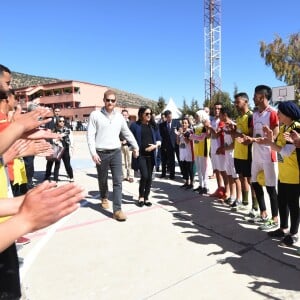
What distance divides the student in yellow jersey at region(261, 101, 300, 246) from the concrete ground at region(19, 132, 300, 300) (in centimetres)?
39

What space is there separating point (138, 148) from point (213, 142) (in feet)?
5.42

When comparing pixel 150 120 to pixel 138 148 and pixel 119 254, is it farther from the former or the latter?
pixel 119 254

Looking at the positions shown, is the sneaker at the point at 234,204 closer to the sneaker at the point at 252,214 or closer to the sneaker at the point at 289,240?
the sneaker at the point at 252,214

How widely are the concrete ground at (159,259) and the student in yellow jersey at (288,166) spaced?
39 cm

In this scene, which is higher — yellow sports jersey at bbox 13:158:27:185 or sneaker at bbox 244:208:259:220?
yellow sports jersey at bbox 13:158:27:185

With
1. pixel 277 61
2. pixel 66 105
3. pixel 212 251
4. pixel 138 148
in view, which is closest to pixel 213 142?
pixel 138 148

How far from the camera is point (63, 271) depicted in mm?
3883

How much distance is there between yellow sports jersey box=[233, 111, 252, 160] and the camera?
573cm

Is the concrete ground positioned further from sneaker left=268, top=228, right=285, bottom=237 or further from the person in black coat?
the person in black coat

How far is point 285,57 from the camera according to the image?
27422 millimetres

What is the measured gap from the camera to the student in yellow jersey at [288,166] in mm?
4230

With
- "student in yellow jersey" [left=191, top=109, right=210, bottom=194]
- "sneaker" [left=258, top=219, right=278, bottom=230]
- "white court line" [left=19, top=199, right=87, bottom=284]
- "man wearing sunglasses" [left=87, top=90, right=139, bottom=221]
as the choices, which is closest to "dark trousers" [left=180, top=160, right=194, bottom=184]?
"student in yellow jersey" [left=191, top=109, right=210, bottom=194]

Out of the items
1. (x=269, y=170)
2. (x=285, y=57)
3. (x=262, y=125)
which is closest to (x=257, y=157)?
(x=269, y=170)

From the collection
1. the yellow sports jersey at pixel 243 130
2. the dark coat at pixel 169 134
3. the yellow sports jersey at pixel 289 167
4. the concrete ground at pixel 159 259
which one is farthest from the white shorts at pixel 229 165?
the dark coat at pixel 169 134
